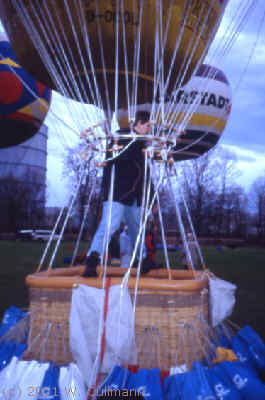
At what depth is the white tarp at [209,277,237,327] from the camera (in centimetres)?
305

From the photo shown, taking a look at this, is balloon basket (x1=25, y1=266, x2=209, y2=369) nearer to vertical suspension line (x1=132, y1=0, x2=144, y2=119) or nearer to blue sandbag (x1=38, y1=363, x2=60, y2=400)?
blue sandbag (x1=38, y1=363, x2=60, y2=400)

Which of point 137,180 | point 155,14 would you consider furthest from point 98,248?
point 155,14

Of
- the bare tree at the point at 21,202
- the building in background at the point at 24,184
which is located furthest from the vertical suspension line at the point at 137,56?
the bare tree at the point at 21,202

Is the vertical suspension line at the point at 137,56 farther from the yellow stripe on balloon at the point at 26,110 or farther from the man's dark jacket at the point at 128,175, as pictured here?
the yellow stripe on balloon at the point at 26,110

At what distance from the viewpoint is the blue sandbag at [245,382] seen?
7.43 feet

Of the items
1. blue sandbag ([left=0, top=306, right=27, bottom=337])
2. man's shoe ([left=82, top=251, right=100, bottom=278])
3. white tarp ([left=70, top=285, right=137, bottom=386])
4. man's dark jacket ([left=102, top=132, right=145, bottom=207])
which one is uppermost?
man's dark jacket ([left=102, top=132, right=145, bottom=207])

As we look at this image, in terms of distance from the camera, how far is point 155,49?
3.31 m

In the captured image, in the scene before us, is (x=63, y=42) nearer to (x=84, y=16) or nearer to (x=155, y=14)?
(x=84, y=16)

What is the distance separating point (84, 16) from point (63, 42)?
301 mm

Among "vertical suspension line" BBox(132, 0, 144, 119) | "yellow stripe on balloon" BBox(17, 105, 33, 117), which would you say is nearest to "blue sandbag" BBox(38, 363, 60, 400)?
"vertical suspension line" BBox(132, 0, 144, 119)

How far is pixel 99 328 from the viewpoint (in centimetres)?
254

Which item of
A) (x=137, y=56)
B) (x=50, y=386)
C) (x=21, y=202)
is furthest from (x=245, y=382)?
(x=21, y=202)

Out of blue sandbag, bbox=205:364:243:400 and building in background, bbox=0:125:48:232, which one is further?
building in background, bbox=0:125:48:232

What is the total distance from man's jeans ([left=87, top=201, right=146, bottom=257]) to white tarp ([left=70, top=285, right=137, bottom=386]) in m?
0.78
